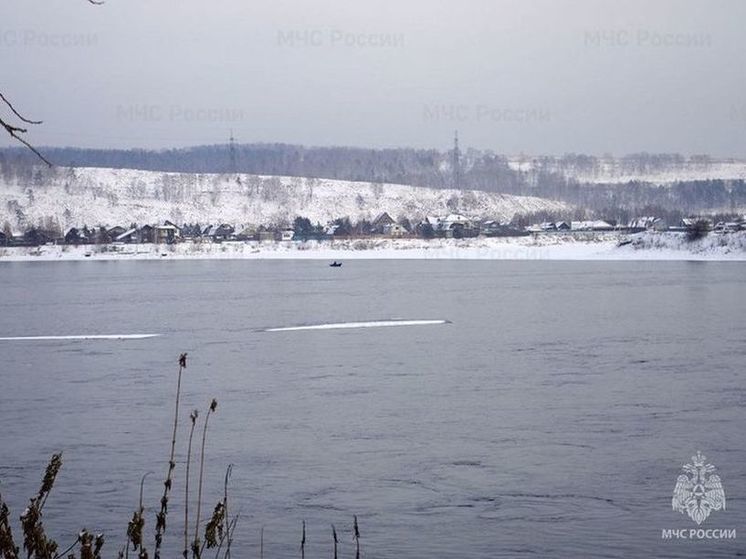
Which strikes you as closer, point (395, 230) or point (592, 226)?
point (395, 230)

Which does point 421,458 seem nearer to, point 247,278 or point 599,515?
point 599,515

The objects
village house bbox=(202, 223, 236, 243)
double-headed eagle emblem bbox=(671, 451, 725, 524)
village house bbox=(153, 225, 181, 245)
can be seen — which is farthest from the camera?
village house bbox=(202, 223, 236, 243)

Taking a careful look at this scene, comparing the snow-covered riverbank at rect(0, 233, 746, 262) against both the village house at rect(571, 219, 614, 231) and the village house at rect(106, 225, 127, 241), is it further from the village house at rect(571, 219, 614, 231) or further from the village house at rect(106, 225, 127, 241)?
the village house at rect(571, 219, 614, 231)

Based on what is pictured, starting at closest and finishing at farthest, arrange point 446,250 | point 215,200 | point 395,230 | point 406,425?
point 406,425, point 446,250, point 395,230, point 215,200

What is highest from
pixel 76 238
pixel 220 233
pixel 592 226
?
pixel 592 226

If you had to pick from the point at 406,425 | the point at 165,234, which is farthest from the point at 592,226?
the point at 406,425

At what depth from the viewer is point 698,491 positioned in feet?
33.1

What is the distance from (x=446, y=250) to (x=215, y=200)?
244 ft

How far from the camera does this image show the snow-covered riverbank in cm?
6469

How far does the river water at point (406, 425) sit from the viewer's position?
8688 mm

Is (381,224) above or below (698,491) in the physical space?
above

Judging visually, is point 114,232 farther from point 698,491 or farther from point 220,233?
point 698,491

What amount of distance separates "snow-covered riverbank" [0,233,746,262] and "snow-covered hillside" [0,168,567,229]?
32.0m

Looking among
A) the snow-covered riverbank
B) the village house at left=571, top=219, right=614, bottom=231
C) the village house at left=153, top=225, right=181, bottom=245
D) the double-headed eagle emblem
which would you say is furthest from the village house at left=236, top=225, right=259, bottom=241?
the double-headed eagle emblem
